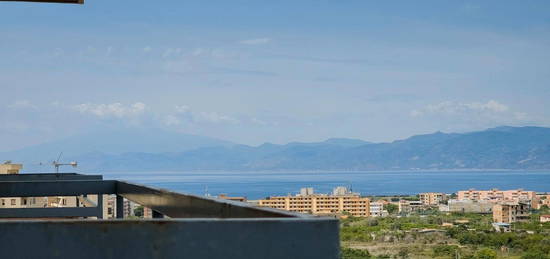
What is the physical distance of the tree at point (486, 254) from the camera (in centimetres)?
3966

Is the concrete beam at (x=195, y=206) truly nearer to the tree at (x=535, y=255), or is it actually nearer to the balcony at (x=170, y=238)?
the balcony at (x=170, y=238)

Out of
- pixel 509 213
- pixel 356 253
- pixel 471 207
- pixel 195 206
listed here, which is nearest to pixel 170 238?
pixel 195 206

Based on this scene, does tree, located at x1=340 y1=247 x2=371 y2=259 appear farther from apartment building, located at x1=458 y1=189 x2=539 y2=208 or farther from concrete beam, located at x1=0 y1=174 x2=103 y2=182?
apartment building, located at x1=458 y1=189 x2=539 y2=208

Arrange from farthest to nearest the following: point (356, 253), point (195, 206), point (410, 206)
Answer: point (410, 206) → point (356, 253) → point (195, 206)

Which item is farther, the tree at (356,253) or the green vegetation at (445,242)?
the green vegetation at (445,242)

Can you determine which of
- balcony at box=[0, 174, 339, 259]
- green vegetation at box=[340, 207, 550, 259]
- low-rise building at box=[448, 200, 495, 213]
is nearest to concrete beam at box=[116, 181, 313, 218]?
balcony at box=[0, 174, 339, 259]

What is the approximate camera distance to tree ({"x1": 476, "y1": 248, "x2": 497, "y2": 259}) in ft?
130

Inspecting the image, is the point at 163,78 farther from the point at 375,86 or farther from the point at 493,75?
the point at 493,75

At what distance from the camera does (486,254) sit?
132ft

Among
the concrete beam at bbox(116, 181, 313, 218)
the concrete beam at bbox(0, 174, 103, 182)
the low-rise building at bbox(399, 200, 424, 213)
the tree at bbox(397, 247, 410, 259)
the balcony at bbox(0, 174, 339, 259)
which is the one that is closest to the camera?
the balcony at bbox(0, 174, 339, 259)

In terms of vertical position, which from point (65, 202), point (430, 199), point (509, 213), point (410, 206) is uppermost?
point (65, 202)

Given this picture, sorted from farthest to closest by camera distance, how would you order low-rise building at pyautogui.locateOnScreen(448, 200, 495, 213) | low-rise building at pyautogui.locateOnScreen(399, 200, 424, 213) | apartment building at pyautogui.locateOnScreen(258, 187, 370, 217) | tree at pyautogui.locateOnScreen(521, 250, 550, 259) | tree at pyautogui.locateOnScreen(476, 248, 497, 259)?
low-rise building at pyautogui.locateOnScreen(399, 200, 424, 213), low-rise building at pyautogui.locateOnScreen(448, 200, 495, 213), apartment building at pyautogui.locateOnScreen(258, 187, 370, 217), tree at pyautogui.locateOnScreen(476, 248, 497, 259), tree at pyautogui.locateOnScreen(521, 250, 550, 259)

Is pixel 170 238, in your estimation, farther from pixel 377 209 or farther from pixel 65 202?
pixel 377 209

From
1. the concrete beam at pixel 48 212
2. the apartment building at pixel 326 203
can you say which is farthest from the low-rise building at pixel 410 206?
the concrete beam at pixel 48 212
